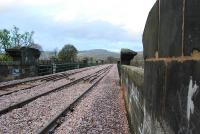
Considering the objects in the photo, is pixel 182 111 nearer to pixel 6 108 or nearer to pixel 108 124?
pixel 108 124

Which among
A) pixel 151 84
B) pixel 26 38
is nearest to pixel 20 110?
pixel 151 84

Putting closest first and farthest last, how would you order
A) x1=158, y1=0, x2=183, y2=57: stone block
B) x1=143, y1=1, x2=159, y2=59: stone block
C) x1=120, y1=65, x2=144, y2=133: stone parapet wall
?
x1=158, y1=0, x2=183, y2=57: stone block, x1=143, y1=1, x2=159, y2=59: stone block, x1=120, y1=65, x2=144, y2=133: stone parapet wall

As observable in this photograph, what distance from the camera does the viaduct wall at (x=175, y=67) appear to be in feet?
7.77

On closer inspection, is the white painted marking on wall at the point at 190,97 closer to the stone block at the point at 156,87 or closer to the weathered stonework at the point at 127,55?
the stone block at the point at 156,87

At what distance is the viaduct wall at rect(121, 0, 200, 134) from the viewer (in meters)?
2.37

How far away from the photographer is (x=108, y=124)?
34.7 ft

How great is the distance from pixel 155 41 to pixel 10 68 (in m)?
26.3

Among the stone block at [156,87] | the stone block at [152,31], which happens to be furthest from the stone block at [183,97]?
the stone block at [152,31]

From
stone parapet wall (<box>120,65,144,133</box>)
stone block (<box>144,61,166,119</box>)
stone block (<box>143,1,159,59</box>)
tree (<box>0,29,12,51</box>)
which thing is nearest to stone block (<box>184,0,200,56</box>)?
stone block (<box>144,61,166,119</box>)

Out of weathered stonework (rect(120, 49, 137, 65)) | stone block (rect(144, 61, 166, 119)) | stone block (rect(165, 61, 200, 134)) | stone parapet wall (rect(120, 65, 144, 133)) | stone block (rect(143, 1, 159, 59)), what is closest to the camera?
stone block (rect(165, 61, 200, 134))

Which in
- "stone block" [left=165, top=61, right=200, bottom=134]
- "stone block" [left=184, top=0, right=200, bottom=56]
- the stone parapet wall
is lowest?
the stone parapet wall

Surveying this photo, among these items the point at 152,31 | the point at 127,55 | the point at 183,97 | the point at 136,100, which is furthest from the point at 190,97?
the point at 127,55

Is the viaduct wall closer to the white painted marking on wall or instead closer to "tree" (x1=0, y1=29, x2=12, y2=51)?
the white painted marking on wall

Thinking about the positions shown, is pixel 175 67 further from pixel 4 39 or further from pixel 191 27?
pixel 4 39
